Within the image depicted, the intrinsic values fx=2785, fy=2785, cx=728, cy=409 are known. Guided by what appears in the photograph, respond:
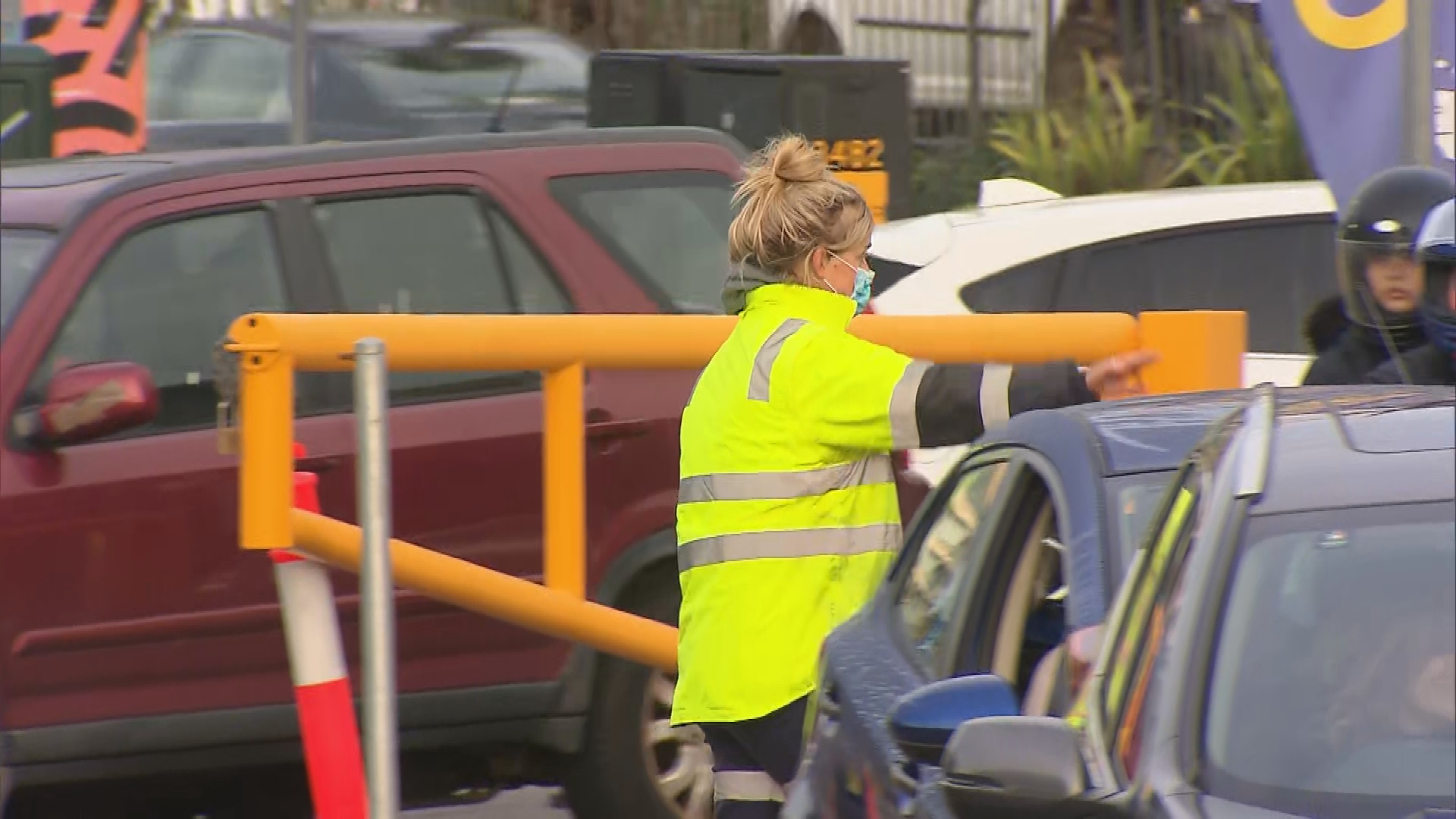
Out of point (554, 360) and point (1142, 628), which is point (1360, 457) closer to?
point (1142, 628)

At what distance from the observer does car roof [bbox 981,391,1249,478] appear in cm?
431

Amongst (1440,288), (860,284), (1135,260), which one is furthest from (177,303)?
(1135,260)

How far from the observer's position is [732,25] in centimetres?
1998

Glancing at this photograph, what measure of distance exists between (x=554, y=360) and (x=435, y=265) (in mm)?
1752

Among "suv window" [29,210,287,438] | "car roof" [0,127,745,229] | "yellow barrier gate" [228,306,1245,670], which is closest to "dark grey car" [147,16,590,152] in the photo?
"car roof" [0,127,745,229]

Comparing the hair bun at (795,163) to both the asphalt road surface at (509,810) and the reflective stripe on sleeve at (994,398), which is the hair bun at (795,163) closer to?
the reflective stripe on sleeve at (994,398)

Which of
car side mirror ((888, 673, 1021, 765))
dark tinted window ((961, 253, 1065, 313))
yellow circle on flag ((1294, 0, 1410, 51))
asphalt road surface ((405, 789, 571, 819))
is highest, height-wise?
yellow circle on flag ((1294, 0, 1410, 51))

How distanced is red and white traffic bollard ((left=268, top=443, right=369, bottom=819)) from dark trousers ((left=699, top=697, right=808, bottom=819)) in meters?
1.11

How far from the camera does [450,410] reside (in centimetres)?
729

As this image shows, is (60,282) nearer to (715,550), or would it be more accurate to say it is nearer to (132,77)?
(715,550)

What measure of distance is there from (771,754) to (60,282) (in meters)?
2.86

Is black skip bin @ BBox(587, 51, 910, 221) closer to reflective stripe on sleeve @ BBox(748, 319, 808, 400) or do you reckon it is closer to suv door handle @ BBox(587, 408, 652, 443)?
suv door handle @ BBox(587, 408, 652, 443)

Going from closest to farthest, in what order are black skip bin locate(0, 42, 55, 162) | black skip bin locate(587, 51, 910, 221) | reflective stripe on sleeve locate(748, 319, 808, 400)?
reflective stripe on sleeve locate(748, 319, 808, 400), black skip bin locate(0, 42, 55, 162), black skip bin locate(587, 51, 910, 221)

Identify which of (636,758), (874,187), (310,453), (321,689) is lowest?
(636,758)
